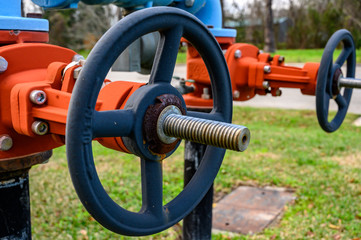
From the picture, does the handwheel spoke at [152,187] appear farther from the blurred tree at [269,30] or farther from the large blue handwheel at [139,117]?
the blurred tree at [269,30]

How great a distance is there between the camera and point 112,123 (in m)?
0.83

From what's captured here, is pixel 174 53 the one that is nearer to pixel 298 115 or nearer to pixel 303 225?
pixel 303 225

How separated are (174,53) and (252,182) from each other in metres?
2.61

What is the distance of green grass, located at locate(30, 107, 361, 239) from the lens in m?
2.59

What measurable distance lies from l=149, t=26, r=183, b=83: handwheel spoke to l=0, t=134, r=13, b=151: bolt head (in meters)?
0.36

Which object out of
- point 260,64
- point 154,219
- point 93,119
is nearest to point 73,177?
point 93,119

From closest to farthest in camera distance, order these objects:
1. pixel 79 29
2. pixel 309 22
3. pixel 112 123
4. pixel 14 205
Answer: pixel 112 123 < pixel 14 205 < pixel 79 29 < pixel 309 22

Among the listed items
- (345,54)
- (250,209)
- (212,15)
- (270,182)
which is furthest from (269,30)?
(212,15)

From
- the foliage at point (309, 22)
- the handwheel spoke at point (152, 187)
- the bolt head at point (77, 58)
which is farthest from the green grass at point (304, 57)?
the handwheel spoke at point (152, 187)

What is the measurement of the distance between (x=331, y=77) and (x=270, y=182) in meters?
1.74

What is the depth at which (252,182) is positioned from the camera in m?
3.42

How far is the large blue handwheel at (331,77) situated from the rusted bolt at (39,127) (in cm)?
114

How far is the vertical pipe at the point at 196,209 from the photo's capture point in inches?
76.0

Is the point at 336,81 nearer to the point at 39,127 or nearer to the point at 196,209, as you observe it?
the point at 196,209
